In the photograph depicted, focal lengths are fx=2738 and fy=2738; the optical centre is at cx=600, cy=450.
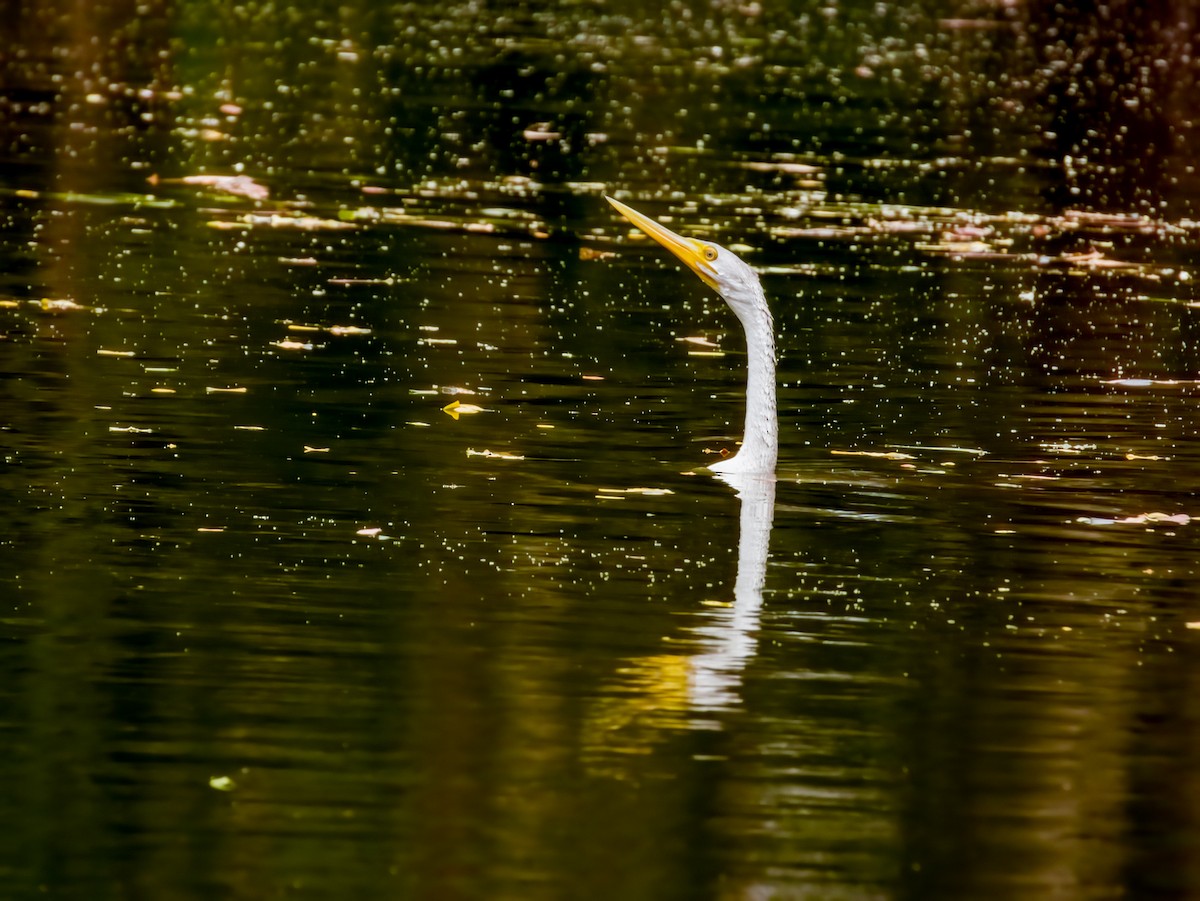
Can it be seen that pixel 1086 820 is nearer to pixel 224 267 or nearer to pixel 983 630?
pixel 983 630

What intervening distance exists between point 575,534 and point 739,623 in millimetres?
→ 1606

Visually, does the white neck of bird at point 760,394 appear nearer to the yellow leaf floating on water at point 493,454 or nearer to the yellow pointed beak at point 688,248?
the yellow pointed beak at point 688,248

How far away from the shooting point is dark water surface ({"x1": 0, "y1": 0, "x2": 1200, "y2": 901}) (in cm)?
789

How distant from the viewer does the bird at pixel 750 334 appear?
1331cm

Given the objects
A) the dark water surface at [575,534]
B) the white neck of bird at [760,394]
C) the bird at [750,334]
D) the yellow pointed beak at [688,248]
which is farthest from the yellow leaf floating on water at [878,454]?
the yellow pointed beak at [688,248]

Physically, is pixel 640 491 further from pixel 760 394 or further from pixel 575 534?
pixel 575 534

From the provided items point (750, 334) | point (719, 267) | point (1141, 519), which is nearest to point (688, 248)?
point (719, 267)

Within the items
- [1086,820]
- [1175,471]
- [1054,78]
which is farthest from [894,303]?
[1054,78]

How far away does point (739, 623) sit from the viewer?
10.4 meters

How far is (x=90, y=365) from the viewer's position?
50.5ft

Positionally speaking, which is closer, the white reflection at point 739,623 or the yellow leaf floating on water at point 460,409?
the white reflection at point 739,623

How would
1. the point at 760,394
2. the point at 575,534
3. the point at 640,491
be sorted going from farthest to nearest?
the point at 760,394 → the point at 640,491 → the point at 575,534

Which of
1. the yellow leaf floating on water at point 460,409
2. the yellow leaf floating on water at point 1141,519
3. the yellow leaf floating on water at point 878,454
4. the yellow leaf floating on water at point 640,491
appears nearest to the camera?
the yellow leaf floating on water at point 1141,519

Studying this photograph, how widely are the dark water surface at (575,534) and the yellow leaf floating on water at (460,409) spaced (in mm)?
245
